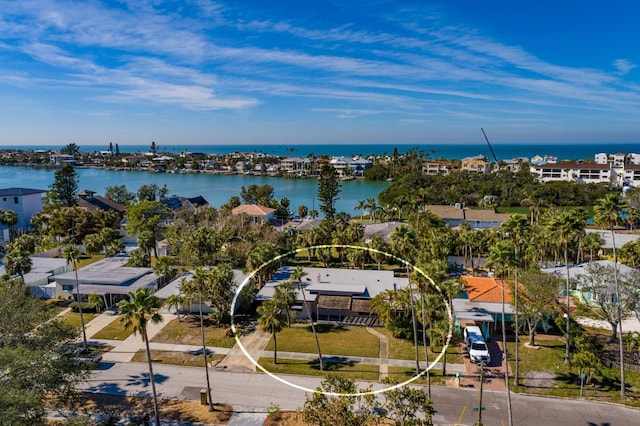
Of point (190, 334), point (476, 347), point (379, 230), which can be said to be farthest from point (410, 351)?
point (379, 230)

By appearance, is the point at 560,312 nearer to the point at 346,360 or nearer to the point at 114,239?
the point at 346,360

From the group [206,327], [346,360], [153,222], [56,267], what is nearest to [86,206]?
[153,222]

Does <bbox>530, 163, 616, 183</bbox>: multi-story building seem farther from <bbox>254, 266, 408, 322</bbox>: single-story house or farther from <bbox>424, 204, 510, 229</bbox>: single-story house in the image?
<bbox>254, 266, 408, 322</bbox>: single-story house

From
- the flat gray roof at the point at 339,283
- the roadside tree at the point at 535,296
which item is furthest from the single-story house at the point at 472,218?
the roadside tree at the point at 535,296

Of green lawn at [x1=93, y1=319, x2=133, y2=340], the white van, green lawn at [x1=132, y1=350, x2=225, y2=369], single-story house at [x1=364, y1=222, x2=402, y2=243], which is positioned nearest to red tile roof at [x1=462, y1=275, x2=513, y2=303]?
the white van

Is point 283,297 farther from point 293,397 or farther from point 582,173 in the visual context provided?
point 582,173
